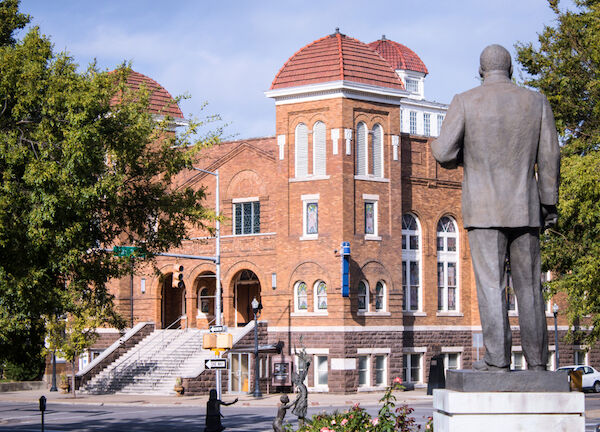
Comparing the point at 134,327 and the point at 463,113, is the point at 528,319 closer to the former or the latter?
the point at 463,113

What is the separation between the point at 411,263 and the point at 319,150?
7.12 meters

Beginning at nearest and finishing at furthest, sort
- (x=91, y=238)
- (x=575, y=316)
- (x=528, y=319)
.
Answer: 1. (x=528, y=319)
2. (x=91, y=238)
3. (x=575, y=316)

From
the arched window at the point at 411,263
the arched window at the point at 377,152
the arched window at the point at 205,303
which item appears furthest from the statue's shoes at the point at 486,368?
the arched window at the point at 205,303

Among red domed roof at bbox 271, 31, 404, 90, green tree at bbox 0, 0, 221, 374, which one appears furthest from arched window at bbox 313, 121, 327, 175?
green tree at bbox 0, 0, 221, 374

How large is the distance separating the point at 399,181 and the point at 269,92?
7137 mm

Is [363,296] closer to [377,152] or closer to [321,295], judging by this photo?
[321,295]

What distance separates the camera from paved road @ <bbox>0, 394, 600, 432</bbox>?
87.3 feet

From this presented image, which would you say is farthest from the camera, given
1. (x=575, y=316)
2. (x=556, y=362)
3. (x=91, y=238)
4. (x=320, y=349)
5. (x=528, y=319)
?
(x=556, y=362)

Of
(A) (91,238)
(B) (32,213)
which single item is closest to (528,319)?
(B) (32,213)

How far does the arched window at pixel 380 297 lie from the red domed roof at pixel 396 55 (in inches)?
1131

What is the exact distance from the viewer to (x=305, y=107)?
4147 cm

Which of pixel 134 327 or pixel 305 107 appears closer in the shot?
pixel 305 107

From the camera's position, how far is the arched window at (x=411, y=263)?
43125 millimetres

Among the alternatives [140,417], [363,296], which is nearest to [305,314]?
[363,296]
